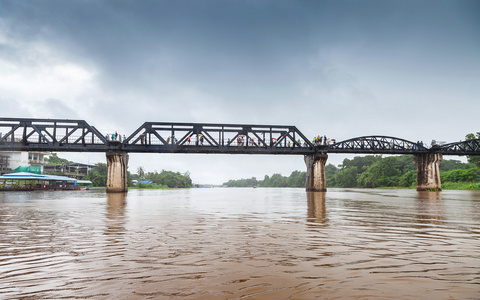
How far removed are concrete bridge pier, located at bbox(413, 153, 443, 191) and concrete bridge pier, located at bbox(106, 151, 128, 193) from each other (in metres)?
56.6

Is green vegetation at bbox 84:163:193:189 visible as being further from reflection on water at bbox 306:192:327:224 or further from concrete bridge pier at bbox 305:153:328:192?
reflection on water at bbox 306:192:327:224

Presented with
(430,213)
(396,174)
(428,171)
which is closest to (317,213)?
(430,213)

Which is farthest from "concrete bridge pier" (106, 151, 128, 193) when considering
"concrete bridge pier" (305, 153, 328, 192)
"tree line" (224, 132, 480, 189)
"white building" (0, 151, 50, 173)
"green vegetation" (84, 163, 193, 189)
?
"tree line" (224, 132, 480, 189)

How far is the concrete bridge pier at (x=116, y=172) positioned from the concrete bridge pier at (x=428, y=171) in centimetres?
5658

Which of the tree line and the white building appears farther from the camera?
the tree line

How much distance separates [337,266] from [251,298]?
1.65 m

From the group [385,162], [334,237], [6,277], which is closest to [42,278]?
[6,277]

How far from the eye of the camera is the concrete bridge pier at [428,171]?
58.7 m

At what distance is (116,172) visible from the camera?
43500 mm

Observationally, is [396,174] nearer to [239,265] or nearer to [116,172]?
[116,172]

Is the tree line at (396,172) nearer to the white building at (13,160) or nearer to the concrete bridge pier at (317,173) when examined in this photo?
the concrete bridge pier at (317,173)

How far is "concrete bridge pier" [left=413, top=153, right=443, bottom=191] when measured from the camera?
58688mm

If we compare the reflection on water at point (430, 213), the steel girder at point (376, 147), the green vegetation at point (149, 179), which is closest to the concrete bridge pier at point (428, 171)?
the steel girder at point (376, 147)

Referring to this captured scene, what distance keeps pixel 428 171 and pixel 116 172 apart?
59.9m
